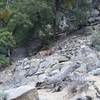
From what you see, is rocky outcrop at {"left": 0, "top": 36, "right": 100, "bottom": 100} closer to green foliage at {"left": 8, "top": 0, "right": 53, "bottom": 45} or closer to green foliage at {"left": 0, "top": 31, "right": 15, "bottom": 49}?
green foliage at {"left": 0, "top": 31, "right": 15, "bottom": 49}

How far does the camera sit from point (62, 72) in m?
14.0

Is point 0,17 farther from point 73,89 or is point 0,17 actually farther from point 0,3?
point 73,89

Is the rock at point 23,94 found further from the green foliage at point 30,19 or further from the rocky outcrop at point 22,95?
the green foliage at point 30,19

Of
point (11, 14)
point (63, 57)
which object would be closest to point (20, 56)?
point (11, 14)

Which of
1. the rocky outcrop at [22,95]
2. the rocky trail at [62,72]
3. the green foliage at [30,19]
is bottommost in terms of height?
the rocky trail at [62,72]

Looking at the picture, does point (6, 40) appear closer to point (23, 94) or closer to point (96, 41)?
point (96, 41)

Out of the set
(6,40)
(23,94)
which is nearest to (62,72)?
(23,94)

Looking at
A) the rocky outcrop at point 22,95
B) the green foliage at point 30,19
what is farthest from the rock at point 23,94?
the green foliage at point 30,19

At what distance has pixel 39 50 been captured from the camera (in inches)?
849

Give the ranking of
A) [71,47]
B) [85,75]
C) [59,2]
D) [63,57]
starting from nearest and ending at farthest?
[85,75] < [63,57] < [71,47] < [59,2]

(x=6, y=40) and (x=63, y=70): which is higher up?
(x=6, y=40)

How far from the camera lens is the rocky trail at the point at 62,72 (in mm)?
12039

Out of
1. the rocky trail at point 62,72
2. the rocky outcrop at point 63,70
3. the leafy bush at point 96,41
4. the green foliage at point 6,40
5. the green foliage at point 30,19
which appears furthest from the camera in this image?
the green foliage at point 30,19

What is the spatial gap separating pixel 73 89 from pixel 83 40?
8.18 m
